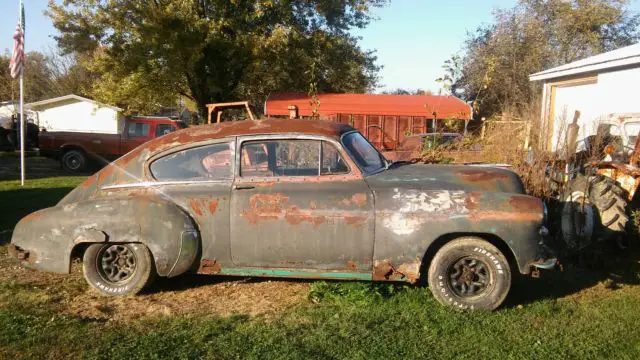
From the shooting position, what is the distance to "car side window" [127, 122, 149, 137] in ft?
60.4

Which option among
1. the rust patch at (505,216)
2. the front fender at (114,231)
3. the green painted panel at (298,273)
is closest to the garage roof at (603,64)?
the rust patch at (505,216)

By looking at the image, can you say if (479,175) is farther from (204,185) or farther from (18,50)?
(18,50)

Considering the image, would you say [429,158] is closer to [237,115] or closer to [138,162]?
[138,162]

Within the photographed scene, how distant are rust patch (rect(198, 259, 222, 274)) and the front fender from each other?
116mm

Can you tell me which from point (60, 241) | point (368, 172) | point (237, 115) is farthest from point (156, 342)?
point (237, 115)

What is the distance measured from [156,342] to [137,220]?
1.29 m

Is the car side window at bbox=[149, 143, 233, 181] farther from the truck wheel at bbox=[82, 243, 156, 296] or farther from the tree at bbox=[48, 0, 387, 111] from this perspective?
the tree at bbox=[48, 0, 387, 111]

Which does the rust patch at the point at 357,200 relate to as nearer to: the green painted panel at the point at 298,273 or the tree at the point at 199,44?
the green painted panel at the point at 298,273

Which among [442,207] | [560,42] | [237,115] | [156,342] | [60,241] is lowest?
[156,342]

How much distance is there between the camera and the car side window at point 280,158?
498 cm

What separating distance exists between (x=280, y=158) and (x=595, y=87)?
9448mm

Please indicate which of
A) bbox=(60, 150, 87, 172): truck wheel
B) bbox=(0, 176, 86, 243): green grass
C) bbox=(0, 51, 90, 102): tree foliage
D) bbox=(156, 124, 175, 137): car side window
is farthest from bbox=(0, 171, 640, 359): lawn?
bbox=(0, 51, 90, 102): tree foliage

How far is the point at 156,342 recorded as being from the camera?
401cm

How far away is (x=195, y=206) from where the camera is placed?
16.0ft
